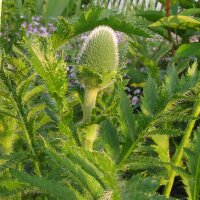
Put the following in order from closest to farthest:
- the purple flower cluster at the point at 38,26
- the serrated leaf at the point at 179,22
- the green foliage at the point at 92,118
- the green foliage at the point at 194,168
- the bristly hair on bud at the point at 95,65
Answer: the green foliage at the point at 92,118
the bristly hair on bud at the point at 95,65
the green foliage at the point at 194,168
the serrated leaf at the point at 179,22
the purple flower cluster at the point at 38,26

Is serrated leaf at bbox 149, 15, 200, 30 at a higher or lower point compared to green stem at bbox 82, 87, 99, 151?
higher

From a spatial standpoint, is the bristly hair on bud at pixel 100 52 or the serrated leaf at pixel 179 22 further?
the serrated leaf at pixel 179 22

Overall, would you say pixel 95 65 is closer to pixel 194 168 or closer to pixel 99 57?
pixel 99 57

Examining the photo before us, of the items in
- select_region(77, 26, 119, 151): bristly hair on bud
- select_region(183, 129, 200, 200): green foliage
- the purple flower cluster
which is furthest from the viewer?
the purple flower cluster

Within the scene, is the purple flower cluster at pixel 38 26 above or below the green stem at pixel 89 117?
below

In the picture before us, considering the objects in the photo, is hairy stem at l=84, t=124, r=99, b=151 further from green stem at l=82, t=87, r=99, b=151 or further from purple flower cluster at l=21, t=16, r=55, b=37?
purple flower cluster at l=21, t=16, r=55, b=37

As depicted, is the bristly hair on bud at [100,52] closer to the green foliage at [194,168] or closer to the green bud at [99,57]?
the green bud at [99,57]

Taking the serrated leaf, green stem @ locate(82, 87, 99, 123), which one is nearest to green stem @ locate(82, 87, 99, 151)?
green stem @ locate(82, 87, 99, 123)

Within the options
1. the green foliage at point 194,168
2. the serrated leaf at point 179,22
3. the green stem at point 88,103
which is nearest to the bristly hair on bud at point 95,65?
the green stem at point 88,103

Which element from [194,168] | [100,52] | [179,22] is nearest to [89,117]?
[100,52]

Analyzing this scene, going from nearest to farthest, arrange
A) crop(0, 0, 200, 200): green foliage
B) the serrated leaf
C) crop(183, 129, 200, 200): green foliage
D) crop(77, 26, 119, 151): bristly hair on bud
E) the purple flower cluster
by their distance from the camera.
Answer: crop(0, 0, 200, 200): green foliage < crop(77, 26, 119, 151): bristly hair on bud < crop(183, 129, 200, 200): green foliage < the serrated leaf < the purple flower cluster

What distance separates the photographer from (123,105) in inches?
41.8

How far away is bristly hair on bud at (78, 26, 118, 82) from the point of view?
3.36 ft

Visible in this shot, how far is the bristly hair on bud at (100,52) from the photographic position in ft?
3.36
